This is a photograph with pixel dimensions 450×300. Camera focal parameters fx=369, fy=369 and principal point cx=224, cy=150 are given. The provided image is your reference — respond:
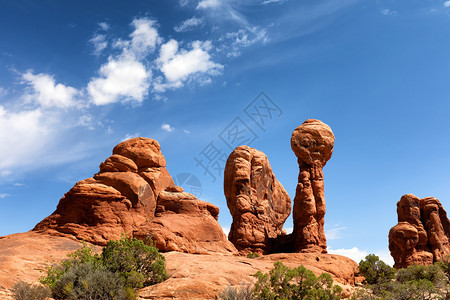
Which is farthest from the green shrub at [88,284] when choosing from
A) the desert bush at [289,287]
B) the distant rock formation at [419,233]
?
the distant rock formation at [419,233]

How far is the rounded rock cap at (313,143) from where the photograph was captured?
135 feet

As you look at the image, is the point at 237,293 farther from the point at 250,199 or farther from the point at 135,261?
the point at 250,199

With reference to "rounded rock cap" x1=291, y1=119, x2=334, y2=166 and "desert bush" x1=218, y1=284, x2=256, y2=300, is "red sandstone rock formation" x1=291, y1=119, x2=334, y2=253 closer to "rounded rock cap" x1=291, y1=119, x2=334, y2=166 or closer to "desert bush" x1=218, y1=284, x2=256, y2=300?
"rounded rock cap" x1=291, y1=119, x2=334, y2=166

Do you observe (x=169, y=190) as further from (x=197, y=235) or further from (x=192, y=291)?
(x=192, y=291)

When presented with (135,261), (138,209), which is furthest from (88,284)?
(138,209)

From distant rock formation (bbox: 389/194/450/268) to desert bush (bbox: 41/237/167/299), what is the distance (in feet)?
120

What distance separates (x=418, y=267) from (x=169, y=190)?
70.8 feet

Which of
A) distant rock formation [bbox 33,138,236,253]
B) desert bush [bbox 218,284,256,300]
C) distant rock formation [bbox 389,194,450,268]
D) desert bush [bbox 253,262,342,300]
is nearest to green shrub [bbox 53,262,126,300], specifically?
desert bush [bbox 218,284,256,300]

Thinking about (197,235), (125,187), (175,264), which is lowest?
(175,264)

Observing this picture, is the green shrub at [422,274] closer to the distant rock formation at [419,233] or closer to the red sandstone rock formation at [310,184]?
the red sandstone rock formation at [310,184]

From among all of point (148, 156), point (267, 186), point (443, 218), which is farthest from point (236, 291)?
point (443, 218)

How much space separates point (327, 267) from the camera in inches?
1067

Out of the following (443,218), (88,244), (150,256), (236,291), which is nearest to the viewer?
(236,291)

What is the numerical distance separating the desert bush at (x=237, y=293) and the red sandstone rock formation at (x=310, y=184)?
67.2ft
